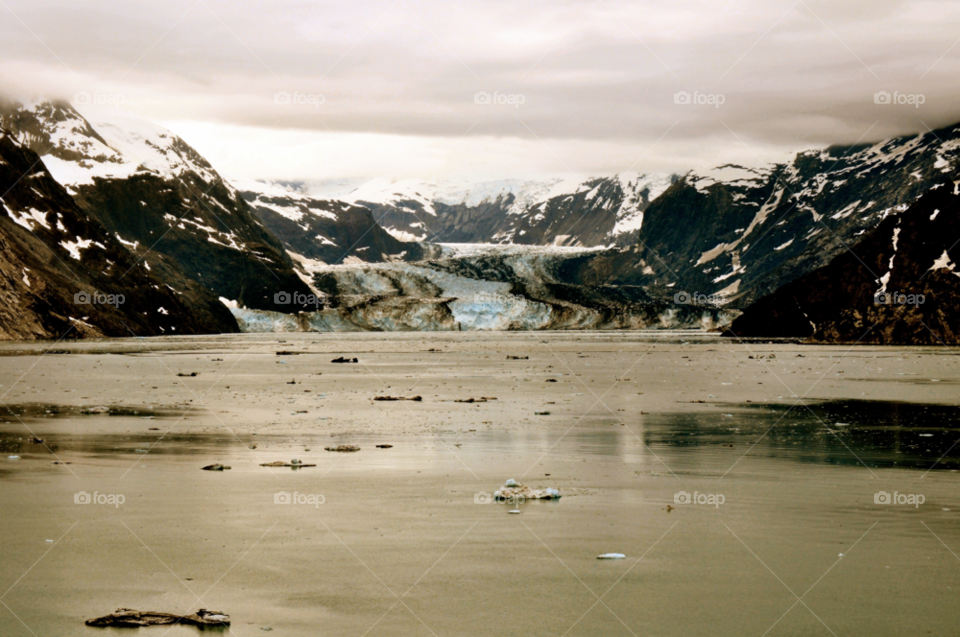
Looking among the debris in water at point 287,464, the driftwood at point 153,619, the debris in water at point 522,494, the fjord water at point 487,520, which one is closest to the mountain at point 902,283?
the fjord water at point 487,520

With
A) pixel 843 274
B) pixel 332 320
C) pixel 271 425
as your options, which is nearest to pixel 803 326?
pixel 843 274

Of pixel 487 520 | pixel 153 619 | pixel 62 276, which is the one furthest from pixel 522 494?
pixel 62 276

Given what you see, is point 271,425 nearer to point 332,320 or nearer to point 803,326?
point 803,326

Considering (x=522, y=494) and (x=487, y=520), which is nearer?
(x=487, y=520)

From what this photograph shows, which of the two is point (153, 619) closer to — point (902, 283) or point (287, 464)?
point (287, 464)

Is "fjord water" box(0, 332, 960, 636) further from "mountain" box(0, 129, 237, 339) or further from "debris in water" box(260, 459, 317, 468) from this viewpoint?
"mountain" box(0, 129, 237, 339)

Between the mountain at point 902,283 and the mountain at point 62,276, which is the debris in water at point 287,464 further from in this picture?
the mountain at point 62,276
